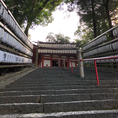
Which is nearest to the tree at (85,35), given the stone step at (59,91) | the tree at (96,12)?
the tree at (96,12)

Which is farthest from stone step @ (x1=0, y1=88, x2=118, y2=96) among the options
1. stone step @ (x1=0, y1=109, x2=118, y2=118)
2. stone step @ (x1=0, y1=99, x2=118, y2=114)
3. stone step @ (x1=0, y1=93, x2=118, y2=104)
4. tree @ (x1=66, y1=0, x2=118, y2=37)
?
tree @ (x1=66, y1=0, x2=118, y2=37)

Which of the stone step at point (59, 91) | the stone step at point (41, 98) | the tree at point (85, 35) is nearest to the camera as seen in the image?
the stone step at point (41, 98)

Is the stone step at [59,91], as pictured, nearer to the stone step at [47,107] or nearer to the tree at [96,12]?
the stone step at [47,107]

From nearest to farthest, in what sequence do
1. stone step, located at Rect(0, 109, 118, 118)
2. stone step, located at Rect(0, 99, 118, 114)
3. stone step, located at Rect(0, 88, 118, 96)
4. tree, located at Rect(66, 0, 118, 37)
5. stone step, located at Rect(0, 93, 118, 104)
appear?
stone step, located at Rect(0, 109, 118, 118)
stone step, located at Rect(0, 99, 118, 114)
stone step, located at Rect(0, 93, 118, 104)
stone step, located at Rect(0, 88, 118, 96)
tree, located at Rect(66, 0, 118, 37)

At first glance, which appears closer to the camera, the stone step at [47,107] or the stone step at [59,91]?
the stone step at [47,107]

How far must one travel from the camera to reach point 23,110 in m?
1.75

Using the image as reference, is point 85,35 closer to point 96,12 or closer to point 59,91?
point 96,12

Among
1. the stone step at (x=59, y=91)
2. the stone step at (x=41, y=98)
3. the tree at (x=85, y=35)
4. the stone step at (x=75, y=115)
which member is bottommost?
the stone step at (x=75, y=115)

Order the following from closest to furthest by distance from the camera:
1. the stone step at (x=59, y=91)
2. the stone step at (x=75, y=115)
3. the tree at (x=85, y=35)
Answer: the stone step at (x=75, y=115), the stone step at (x=59, y=91), the tree at (x=85, y=35)

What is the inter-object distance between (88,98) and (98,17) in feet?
35.8

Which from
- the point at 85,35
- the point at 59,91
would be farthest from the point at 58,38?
the point at 59,91

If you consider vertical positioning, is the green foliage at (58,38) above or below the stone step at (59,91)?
above

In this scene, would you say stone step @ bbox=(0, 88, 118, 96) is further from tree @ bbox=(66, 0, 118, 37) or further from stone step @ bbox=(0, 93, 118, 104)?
tree @ bbox=(66, 0, 118, 37)

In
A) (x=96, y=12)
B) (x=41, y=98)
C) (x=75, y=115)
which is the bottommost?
(x=75, y=115)
